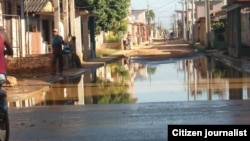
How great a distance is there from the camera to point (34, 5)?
3588 cm

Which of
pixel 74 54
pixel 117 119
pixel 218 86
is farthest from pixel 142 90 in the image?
pixel 74 54

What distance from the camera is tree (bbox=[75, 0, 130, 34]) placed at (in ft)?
164

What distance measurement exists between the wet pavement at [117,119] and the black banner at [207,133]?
10.6 feet

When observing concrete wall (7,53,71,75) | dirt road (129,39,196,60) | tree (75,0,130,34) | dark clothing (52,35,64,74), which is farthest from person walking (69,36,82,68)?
tree (75,0,130,34)

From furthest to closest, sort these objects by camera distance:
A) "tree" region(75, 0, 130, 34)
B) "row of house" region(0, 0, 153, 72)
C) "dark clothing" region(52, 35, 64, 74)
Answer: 1. "tree" region(75, 0, 130, 34)
2. "row of house" region(0, 0, 153, 72)
3. "dark clothing" region(52, 35, 64, 74)

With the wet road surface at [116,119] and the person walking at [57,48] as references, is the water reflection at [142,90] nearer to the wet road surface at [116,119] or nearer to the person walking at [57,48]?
the person walking at [57,48]

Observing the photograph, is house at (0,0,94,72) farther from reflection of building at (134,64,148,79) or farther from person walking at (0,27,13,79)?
person walking at (0,27,13,79)

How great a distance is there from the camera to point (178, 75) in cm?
2597

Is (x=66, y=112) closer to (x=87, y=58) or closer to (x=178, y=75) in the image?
(x=178, y=75)

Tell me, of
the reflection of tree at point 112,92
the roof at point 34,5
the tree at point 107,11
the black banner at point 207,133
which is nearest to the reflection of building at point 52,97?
the reflection of tree at point 112,92

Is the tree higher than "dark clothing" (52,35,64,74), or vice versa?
the tree

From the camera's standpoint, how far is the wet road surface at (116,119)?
32.6 ft

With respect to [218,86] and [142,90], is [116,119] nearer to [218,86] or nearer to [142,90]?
[142,90]

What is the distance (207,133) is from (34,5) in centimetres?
3111
